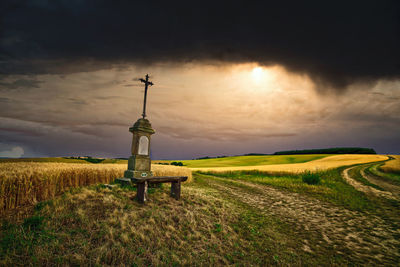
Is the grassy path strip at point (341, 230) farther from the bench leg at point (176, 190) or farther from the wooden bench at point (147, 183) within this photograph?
the wooden bench at point (147, 183)

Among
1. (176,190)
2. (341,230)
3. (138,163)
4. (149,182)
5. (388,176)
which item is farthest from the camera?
(388,176)

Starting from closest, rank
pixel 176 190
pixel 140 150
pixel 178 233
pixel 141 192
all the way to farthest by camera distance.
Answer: pixel 178 233, pixel 141 192, pixel 176 190, pixel 140 150

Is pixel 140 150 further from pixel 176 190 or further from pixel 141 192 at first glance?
pixel 141 192

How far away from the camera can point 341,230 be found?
6.58 meters

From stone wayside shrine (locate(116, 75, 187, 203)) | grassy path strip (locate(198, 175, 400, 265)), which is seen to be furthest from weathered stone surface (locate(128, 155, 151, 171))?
grassy path strip (locate(198, 175, 400, 265))

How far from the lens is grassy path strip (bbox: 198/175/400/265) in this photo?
5070 millimetres

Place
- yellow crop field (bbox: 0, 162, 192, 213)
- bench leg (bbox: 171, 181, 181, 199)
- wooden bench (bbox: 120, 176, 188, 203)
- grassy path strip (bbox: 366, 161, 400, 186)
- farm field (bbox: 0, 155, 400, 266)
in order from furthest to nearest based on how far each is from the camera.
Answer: grassy path strip (bbox: 366, 161, 400, 186), bench leg (bbox: 171, 181, 181, 199), wooden bench (bbox: 120, 176, 188, 203), yellow crop field (bbox: 0, 162, 192, 213), farm field (bbox: 0, 155, 400, 266)

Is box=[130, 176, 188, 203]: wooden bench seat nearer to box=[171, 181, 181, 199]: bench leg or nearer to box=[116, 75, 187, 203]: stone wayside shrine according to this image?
box=[171, 181, 181, 199]: bench leg

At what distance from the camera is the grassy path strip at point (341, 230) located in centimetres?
507

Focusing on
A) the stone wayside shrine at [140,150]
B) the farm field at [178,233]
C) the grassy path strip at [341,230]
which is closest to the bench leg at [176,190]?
the farm field at [178,233]

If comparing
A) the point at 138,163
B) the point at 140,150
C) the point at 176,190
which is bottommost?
the point at 176,190

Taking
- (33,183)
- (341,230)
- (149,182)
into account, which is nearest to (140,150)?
(149,182)

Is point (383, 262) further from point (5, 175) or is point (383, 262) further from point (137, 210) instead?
point (5, 175)

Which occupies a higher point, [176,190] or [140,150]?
[140,150]
